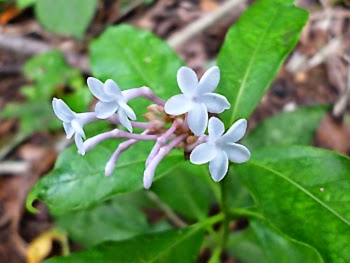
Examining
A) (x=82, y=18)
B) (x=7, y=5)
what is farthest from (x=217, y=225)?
(x=7, y=5)

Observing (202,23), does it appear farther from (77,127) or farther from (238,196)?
(77,127)

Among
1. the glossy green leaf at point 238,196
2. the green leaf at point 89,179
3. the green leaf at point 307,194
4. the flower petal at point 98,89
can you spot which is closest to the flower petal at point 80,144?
the flower petal at point 98,89

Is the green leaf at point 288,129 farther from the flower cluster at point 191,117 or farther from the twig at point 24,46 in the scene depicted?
the twig at point 24,46

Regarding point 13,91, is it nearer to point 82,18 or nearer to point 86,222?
point 82,18

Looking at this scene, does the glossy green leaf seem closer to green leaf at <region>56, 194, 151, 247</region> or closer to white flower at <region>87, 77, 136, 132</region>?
green leaf at <region>56, 194, 151, 247</region>

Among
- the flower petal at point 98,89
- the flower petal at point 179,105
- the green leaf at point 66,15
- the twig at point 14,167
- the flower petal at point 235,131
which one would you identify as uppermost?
the flower petal at point 98,89

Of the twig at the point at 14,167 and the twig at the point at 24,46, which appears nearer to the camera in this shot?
the twig at the point at 14,167

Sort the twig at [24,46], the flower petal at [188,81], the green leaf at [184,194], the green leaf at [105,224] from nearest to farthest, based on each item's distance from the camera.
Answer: the flower petal at [188,81]
the green leaf at [184,194]
the green leaf at [105,224]
the twig at [24,46]
